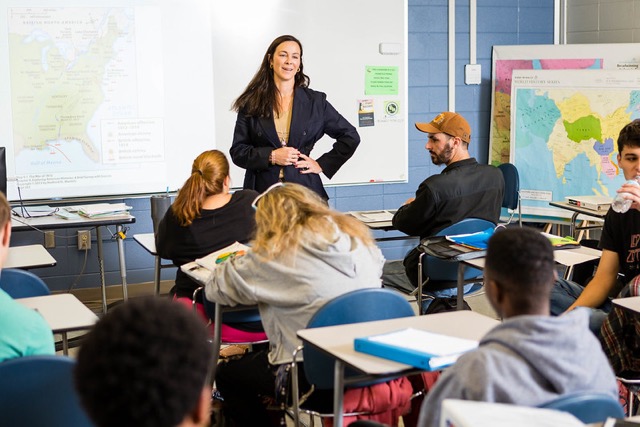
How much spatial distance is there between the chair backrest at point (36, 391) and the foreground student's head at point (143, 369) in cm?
81

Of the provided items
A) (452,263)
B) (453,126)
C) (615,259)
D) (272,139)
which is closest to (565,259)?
(615,259)

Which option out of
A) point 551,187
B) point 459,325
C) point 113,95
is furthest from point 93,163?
point 459,325

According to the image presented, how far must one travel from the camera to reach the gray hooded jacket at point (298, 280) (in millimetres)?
2695

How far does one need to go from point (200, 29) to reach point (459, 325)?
3.99m

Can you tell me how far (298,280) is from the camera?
269 cm

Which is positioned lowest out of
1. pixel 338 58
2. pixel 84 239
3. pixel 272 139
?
pixel 84 239

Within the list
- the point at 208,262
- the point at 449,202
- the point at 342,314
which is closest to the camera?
the point at 342,314

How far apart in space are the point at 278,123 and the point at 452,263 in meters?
1.33

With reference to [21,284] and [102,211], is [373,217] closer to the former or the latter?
[102,211]

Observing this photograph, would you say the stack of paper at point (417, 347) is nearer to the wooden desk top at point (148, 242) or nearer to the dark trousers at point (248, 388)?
the dark trousers at point (248, 388)

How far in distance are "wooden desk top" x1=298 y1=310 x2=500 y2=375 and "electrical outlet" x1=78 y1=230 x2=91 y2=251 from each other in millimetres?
3747

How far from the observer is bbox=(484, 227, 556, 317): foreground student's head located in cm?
175

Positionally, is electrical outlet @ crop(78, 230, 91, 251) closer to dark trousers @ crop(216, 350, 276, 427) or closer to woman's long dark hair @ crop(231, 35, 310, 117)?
woman's long dark hair @ crop(231, 35, 310, 117)

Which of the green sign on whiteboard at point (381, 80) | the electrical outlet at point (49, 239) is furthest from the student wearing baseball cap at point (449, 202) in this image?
the electrical outlet at point (49, 239)
